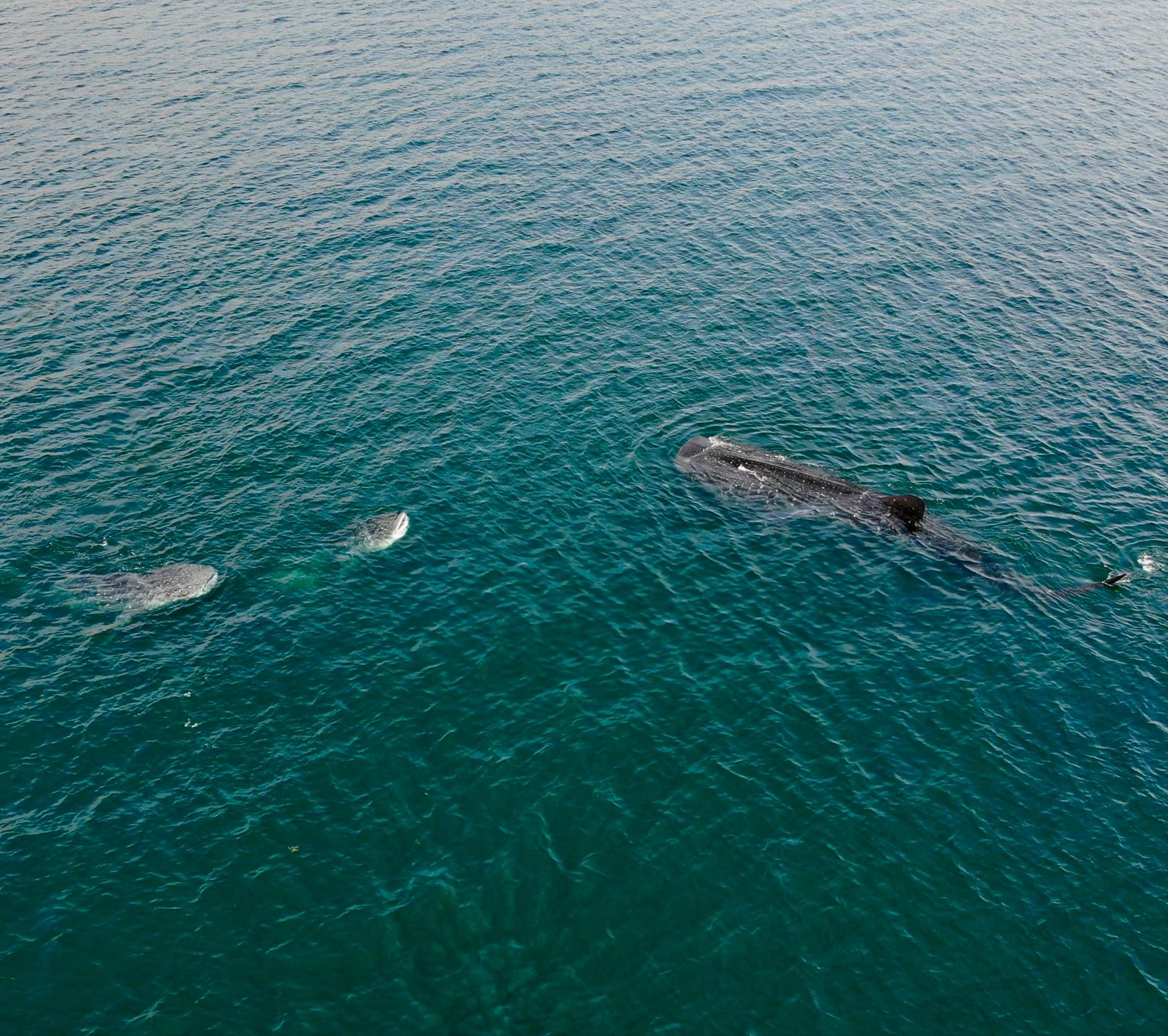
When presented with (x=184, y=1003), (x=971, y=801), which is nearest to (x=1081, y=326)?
(x=971, y=801)

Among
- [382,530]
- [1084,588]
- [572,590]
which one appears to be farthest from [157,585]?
[1084,588]

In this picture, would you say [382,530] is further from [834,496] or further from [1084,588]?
[1084,588]

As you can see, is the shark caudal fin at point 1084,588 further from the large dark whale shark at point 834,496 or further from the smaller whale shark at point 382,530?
the smaller whale shark at point 382,530

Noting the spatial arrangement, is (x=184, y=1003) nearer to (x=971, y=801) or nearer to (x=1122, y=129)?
(x=971, y=801)

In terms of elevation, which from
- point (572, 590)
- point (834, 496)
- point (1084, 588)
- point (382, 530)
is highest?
Answer: point (382, 530)

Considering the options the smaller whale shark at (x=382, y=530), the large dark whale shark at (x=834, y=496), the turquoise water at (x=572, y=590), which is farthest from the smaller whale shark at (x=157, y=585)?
the large dark whale shark at (x=834, y=496)

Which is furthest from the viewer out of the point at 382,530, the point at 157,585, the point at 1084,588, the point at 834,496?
the point at 834,496
